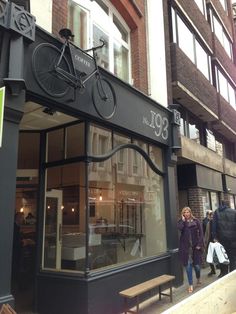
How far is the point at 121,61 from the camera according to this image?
29.6 ft

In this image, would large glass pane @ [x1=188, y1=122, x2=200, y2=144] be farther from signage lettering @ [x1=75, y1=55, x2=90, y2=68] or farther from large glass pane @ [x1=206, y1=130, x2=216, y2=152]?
signage lettering @ [x1=75, y1=55, x2=90, y2=68]

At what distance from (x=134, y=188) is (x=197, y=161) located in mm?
4267

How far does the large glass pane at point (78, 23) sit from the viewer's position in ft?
23.7

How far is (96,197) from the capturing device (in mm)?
6910

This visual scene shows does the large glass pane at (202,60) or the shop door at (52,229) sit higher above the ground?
the large glass pane at (202,60)

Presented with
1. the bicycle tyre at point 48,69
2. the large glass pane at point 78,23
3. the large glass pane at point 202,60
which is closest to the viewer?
the bicycle tyre at point 48,69

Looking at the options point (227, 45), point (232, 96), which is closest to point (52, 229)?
point (232, 96)

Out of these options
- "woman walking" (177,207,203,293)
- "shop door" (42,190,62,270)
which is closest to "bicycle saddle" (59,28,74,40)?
"shop door" (42,190,62,270)

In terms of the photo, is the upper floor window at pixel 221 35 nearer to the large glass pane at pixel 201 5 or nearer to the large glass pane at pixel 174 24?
the large glass pane at pixel 201 5

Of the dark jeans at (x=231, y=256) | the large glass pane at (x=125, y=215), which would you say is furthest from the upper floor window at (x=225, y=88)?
the dark jeans at (x=231, y=256)

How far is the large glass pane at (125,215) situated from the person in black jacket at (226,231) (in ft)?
4.21

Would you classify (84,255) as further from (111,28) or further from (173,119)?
(111,28)

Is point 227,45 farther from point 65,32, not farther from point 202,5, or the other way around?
point 65,32

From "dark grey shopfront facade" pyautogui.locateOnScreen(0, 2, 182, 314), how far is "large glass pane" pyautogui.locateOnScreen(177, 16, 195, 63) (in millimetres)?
4105
